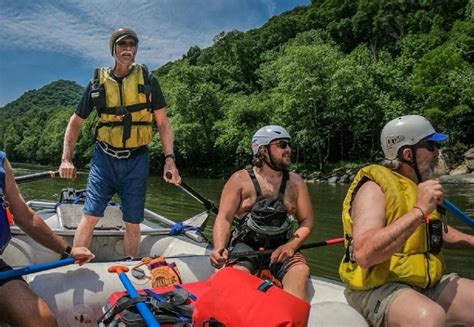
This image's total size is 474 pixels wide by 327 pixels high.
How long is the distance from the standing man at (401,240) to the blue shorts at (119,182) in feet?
6.16

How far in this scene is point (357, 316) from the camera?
2.22 meters

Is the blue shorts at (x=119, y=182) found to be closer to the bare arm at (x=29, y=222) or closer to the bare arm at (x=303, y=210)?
the bare arm at (x=29, y=222)

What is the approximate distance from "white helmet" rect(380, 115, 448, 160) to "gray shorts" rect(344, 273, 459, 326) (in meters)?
0.70

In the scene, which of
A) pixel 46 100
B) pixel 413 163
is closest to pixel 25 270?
pixel 413 163

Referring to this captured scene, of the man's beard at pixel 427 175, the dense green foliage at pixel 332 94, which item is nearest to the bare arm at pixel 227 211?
the man's beard at pixel 427 175

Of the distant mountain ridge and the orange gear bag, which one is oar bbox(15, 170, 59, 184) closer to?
the orange gear bag

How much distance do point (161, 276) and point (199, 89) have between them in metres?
40.1

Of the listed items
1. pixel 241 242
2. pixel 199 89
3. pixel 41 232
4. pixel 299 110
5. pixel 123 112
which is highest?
pixel 199 89

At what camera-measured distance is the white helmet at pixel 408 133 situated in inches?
95.3

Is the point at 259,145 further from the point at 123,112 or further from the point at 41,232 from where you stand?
the point at 41,232

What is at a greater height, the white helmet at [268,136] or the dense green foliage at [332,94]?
the dense green foliage at [332,94]

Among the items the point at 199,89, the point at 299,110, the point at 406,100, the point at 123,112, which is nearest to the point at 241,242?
the point at 123,112

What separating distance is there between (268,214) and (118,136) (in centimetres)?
141

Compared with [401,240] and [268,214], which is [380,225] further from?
[268,214]
